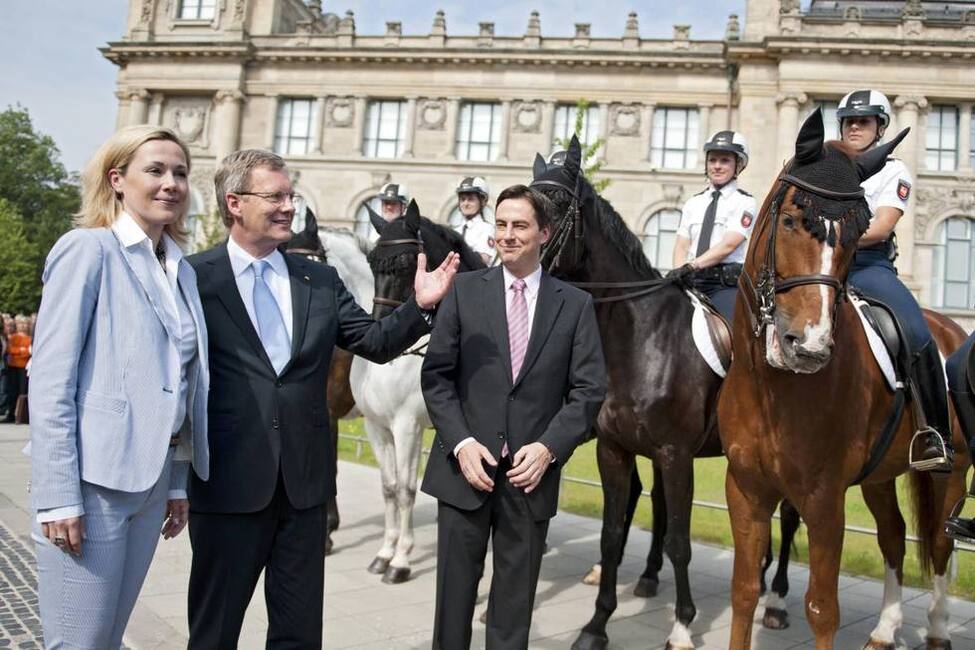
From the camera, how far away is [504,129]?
34.6 m

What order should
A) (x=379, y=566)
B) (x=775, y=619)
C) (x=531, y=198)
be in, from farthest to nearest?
(x=379, y=566), (x=775, y=619), (x=531, y=198)

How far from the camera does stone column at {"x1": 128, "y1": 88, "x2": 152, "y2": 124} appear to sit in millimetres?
37000

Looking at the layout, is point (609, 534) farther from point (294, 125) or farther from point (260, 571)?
point (294, 125)

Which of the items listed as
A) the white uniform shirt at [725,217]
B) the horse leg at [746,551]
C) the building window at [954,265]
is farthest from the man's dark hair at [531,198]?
the building window at [954,265]

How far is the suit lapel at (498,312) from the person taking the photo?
307 cm

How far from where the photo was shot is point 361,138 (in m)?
36.0

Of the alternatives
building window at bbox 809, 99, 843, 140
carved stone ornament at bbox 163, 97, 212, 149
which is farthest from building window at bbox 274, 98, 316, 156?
building window at bbox 809, 99, 843, 140

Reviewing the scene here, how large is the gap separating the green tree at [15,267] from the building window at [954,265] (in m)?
50.3

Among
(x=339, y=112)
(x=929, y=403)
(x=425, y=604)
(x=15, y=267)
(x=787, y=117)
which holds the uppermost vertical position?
(x=339, y=112)

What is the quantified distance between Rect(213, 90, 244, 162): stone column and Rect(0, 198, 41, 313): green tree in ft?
56.4

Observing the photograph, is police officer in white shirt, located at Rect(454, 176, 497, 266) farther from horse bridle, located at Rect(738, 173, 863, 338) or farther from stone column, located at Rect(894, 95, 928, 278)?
stone column, located at Rect(894, 95, 928, 278)

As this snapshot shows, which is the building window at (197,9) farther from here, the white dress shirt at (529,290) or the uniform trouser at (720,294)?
the white dress shirt at (529,290)

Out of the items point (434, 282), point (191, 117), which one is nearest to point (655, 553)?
point (434, 282)

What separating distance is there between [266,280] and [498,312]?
1022mm
